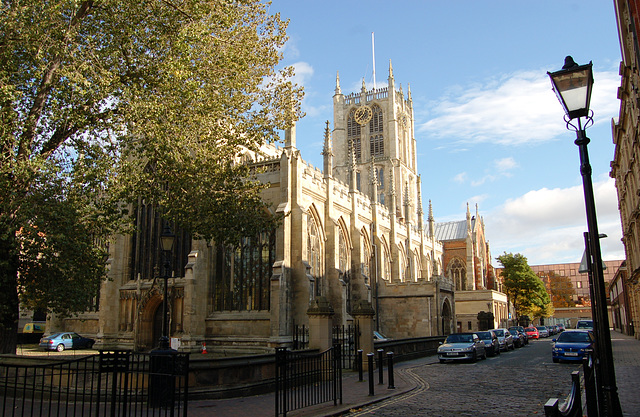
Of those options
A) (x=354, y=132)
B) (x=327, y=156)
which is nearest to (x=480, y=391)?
(x=327, y=156)

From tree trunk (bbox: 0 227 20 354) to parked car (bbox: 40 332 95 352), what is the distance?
50.8ft

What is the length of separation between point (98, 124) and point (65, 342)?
19421 mm

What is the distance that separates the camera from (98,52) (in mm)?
14594

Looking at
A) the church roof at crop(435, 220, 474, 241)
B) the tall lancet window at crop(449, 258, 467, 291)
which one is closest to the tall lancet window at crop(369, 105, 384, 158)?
the church roof at crop(435, 220, 474, 241)

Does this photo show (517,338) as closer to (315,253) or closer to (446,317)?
(446,317)

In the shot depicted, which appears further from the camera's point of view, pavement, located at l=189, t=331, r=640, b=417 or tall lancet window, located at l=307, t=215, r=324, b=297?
tall lancet window, located at l=307, t=215, r=324, b=297

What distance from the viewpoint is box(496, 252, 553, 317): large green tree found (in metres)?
62.1

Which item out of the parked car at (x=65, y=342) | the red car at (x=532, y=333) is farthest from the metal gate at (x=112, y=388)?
the red car at (x=532, y=333)

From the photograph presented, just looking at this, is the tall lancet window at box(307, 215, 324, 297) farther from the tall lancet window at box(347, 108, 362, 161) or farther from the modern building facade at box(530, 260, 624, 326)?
the modern building facade at box(530, 260, 624, 326)

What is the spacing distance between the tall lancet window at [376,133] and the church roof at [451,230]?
1330cm

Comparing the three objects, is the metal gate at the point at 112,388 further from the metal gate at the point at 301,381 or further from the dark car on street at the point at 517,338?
the dark car on street at the point at 517,338

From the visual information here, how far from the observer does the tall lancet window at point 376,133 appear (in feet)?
240

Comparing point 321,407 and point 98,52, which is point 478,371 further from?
point 98,52

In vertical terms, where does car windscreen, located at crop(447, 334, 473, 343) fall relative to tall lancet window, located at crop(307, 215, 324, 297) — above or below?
below
